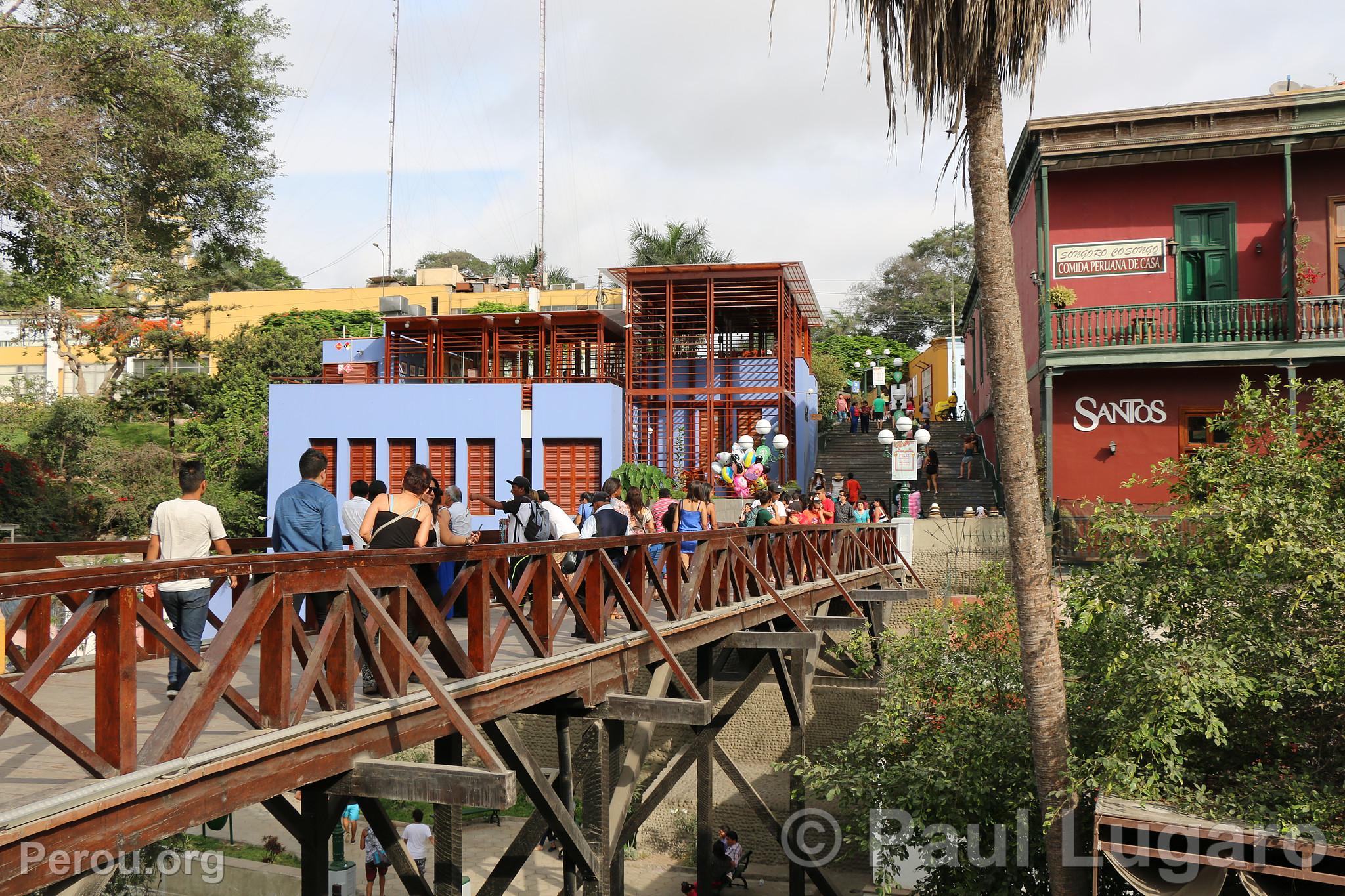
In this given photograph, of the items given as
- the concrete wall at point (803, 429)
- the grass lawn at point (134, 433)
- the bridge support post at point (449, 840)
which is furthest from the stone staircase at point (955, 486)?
the grass lawn at point (134, 433)

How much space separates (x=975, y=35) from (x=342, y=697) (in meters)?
6.05

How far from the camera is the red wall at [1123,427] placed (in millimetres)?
19516

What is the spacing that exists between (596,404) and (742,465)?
5026 millimetres

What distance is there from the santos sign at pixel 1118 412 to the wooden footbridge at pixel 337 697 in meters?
12.1

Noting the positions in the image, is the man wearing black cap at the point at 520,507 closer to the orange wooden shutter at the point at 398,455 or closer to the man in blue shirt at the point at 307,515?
the man in blue shirt at the point at 307,515

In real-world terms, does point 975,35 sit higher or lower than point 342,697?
higher

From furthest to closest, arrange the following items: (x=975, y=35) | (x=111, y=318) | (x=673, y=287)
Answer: (x=111, y=318) → (x=673, y=287) → (x=975, y=35)

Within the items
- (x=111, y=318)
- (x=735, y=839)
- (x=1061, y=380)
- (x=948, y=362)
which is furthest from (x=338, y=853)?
(x=948, y=362)

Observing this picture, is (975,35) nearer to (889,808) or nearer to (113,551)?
(889,808)

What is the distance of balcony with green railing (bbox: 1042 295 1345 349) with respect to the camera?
18281 mm

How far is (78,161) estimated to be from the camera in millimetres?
15398

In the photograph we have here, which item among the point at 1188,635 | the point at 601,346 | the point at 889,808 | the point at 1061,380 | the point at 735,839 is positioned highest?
the point at 601,346

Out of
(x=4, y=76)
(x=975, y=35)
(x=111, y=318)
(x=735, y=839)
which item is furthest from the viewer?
(x=111, y=318)

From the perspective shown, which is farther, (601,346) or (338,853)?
(601,346)
